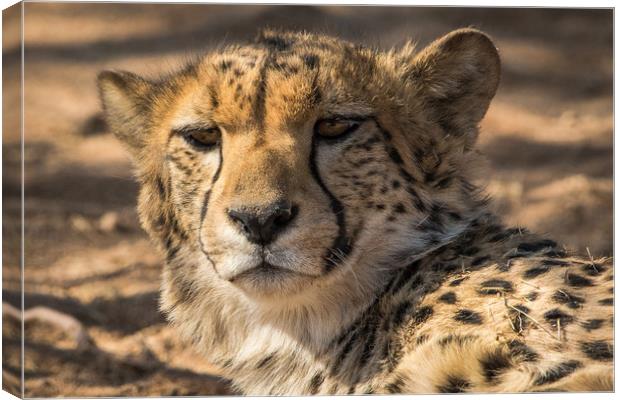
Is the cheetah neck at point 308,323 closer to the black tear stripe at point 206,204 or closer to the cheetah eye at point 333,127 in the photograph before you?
the black tear stripe at point 206,204

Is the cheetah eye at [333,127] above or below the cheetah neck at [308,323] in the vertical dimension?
Result: above

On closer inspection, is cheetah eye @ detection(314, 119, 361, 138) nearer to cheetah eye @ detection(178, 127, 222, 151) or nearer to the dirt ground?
cheetah eye @ detection(178, 127, 222, 151)

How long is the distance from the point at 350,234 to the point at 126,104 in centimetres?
97

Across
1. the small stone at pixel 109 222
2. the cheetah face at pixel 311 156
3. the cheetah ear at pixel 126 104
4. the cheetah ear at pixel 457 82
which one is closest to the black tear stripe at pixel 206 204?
the cheetah face at pixel 311 156

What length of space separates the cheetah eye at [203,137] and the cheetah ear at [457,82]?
0.63 meters

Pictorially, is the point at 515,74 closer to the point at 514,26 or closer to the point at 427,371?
the point at 514,26

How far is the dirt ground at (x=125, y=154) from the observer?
3666mm

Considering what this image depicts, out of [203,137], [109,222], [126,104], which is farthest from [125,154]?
[109,222]

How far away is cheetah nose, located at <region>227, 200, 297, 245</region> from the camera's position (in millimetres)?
2840

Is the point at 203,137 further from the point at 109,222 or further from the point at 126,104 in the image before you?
the point at 109,222

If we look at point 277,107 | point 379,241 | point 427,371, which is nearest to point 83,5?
point 277,107

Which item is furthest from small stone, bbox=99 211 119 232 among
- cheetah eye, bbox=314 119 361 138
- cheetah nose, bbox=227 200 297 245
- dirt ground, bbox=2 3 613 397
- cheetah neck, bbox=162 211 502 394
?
cheetah nose, bbox=227 200 297 245

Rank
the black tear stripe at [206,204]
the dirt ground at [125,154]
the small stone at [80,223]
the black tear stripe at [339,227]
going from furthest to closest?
the small stone at [80,223] → the dirt ground at [125,154] → the black tear stripe at [206,204] → the black tear stripe at [339,227]

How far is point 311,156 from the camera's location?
310 cm
